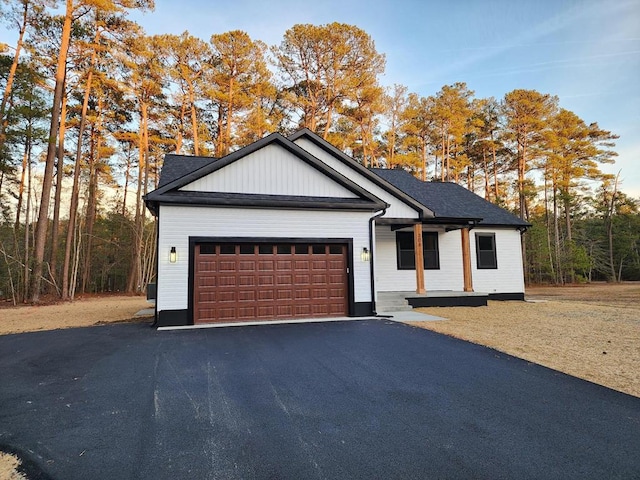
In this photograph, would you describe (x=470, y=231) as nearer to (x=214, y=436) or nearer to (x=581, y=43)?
(x=581, y=43)

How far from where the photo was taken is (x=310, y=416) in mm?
3430

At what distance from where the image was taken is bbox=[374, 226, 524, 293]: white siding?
1358 centimetres

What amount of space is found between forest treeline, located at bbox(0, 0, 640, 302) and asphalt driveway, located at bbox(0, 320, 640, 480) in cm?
1518

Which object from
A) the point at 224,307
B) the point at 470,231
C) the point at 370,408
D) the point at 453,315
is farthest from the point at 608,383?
the point at 470,231

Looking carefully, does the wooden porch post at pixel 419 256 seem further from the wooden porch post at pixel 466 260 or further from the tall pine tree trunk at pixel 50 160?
the tall pine tree trunk at pixel 50 160

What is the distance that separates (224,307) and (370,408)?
607 centimetres

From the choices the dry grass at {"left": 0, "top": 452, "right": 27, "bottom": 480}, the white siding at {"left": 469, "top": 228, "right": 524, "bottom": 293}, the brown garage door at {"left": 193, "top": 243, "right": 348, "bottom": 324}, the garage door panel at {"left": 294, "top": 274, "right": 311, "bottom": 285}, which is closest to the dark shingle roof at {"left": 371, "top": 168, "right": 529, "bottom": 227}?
the white siding at {"left": 469, "top": 228, "right": 524, "bottom": 293}

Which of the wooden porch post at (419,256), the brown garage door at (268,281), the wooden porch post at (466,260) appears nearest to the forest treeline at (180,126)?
the wooden porch post at (419,256)

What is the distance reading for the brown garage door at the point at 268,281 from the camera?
8836mm

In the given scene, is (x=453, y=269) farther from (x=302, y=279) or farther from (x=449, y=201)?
(x=302, y=279)

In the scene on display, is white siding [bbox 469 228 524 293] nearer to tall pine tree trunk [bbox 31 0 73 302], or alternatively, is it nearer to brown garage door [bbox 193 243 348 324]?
brown garage door [bbox 193 243 348 324]

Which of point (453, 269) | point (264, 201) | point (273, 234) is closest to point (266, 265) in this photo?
point (273, 234)

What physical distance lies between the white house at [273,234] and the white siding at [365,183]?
0.12ft

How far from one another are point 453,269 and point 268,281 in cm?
851
